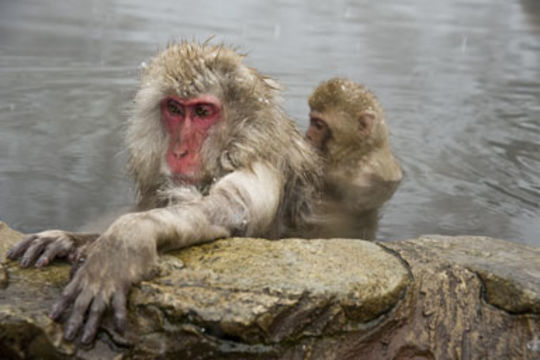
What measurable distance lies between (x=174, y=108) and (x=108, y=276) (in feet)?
4.64

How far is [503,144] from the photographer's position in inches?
268

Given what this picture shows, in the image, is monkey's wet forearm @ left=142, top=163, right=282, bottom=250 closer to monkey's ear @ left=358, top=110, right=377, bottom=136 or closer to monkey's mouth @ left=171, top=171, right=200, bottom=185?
monkey's mouth @ left=171, top=171, right=200, bottom=185

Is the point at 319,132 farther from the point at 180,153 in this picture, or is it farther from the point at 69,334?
the point at 69,334

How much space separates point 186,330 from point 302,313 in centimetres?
40

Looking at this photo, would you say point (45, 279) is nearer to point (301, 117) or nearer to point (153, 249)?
point (153, 249)

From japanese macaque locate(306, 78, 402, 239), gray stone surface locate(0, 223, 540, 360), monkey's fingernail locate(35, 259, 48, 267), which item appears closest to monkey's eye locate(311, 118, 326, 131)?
japanese macaque locate(306, 78, 402, 239)

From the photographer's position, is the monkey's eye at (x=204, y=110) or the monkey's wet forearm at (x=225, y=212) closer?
the monkey's wet forearm at (x=225, y=212)

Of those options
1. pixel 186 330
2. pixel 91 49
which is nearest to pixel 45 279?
pixel 186 330

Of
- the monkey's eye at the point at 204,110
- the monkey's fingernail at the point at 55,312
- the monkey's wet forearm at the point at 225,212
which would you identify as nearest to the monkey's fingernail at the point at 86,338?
the monkey's fingernail at the point at 55,312

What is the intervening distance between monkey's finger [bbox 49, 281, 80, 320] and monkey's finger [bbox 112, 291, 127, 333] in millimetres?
131

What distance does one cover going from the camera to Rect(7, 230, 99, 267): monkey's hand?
278 cm

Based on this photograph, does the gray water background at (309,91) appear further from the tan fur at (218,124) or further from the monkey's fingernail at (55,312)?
the monkey's fingernail at (55,312)

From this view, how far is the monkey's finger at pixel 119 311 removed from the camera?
240 centimetres

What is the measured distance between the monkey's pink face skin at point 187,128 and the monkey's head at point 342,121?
206 centimetres
